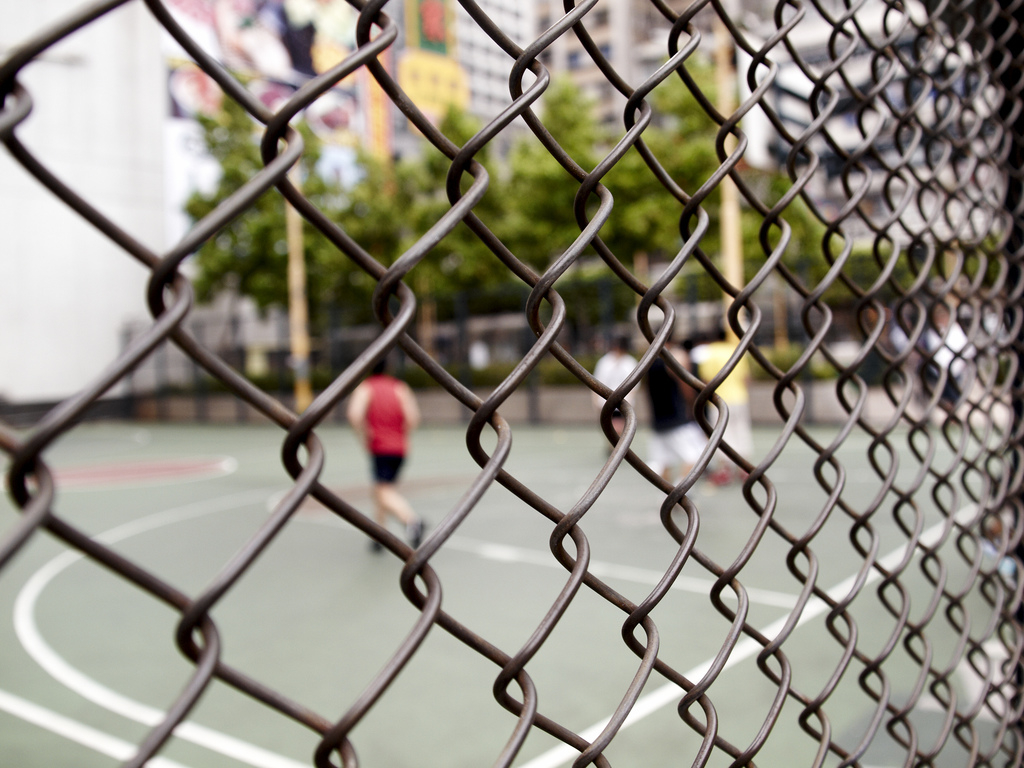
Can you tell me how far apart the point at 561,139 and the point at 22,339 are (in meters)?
17.1

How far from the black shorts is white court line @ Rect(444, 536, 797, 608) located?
766 mm

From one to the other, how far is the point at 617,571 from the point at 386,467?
209 cm

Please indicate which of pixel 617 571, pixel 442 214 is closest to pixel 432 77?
pixel 442 214

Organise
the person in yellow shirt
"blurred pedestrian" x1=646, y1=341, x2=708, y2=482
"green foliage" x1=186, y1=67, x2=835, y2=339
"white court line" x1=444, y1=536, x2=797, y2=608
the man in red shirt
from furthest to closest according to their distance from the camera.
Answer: "green foliage" x1=186, y1=67, x2=835, y2=339
the person in yellow shirt
"blurred pedestrian" x1=646, y1=341, x2=708, y2=482
the man in red shirt
"white court line" x1=444, y1=536, x2=797, y2=608

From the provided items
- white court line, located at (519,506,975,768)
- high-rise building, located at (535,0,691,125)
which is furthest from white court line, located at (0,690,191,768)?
high-rise building, located at (535,0,691,125)

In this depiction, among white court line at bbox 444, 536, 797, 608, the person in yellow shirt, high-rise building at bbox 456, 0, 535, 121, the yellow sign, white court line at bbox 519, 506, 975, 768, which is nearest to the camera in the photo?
white court line at bbox 519, 506, 975, 768

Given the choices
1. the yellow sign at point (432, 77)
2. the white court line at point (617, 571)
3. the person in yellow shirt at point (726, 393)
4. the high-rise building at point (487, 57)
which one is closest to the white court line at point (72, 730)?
the white court line at point (617, 571)

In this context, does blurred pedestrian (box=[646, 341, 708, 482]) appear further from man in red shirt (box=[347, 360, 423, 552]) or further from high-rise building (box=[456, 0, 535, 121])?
high-rise building (box=[456, 0, 535, 121])

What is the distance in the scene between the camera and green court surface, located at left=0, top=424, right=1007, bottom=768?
131 inches

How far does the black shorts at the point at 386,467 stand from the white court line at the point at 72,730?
3151 mm

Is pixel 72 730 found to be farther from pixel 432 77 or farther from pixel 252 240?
pixel 432 77

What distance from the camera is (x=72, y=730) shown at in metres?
3.60

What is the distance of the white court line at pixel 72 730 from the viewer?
3.34 metres

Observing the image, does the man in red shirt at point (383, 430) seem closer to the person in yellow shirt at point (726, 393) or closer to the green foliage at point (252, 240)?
the person in yellow shirt at point (726, 393)
